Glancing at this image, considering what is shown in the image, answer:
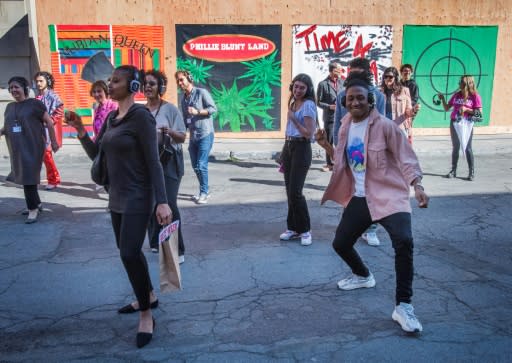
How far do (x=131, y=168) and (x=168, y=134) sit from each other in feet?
5.51

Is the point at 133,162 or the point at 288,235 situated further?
the point at 288,235

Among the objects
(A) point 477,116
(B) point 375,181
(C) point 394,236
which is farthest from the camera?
(A) point 477,116

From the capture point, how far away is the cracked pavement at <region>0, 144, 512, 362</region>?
3893mm

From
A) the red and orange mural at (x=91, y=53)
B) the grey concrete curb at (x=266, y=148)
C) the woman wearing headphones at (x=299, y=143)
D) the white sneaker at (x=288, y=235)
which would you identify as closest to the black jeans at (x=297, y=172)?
the woman wearing headphones at (x=299, y=143)

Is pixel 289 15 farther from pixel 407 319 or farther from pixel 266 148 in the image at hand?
pixel 407 319

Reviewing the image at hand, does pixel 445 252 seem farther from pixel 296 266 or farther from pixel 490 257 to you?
pixel 296 266

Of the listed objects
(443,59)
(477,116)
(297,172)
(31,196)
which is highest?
(443,59)

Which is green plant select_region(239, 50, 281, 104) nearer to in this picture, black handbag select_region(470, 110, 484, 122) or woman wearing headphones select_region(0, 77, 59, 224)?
black handbag select_region(470, 110, 484, 122)

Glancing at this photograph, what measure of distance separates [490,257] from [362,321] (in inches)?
85.5

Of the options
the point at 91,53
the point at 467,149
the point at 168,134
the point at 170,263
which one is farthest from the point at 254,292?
the point at 91,53

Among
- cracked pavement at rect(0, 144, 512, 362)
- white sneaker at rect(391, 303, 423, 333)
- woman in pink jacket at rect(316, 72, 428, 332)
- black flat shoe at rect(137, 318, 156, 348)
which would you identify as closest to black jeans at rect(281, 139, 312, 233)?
cracked pavement at rect(0, 144, 512, 362)

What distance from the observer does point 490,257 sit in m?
5.75

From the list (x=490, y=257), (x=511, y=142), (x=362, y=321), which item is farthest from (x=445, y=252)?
(x=511, y=142)

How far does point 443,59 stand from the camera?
1438 cm
